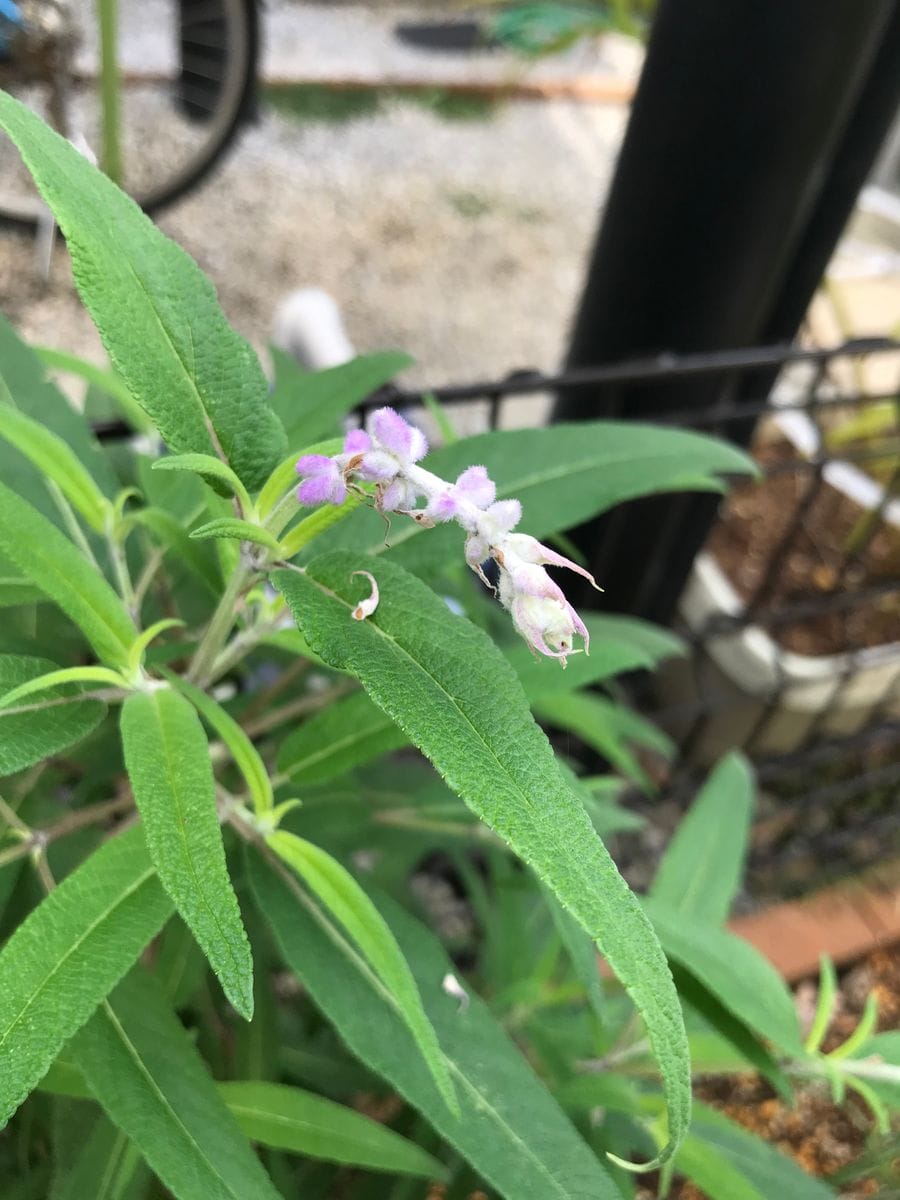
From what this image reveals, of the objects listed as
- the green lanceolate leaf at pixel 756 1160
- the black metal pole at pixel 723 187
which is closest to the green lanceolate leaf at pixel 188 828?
the green lanceolate leaf at pixel 756 1160

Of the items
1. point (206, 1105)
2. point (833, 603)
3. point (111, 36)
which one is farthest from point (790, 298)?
point (206, 1105)

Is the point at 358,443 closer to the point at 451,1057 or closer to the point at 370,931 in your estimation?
the point at 370,931

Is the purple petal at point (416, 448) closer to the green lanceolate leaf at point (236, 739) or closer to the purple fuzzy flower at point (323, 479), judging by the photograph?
the purple fuzzy flower at point (323, 479)

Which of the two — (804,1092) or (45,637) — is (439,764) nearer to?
(45,637)

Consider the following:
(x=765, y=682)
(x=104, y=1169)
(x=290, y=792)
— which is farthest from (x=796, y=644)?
(x=104, y=1169)

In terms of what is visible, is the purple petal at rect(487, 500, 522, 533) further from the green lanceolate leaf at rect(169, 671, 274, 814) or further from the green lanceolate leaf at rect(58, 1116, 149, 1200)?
the green lanceolate leaf at rect(58, 1116, 149, 1200)

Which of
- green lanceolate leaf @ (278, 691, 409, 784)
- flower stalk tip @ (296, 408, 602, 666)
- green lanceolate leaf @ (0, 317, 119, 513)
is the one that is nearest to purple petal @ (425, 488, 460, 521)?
flower stalk tip @ (296, 408, 602, 666)
